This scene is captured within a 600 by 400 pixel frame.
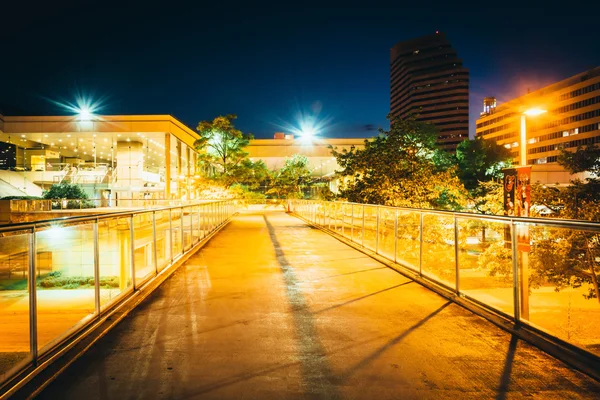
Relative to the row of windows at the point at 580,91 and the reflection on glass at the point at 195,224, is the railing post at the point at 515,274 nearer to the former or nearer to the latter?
the reflection on glass at the point at 195,224

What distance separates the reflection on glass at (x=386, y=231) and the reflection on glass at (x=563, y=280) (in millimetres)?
3274

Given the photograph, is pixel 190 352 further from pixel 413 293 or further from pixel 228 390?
pixel 413 293

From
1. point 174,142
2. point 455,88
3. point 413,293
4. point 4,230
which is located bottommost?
point 413,293

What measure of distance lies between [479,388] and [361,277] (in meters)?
4.76

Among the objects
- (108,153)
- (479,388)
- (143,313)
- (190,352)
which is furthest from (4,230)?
(108,153)

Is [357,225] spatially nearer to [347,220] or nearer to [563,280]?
[347,220]

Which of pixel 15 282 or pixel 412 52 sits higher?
pixel 412 52

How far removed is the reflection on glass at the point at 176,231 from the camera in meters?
10.4

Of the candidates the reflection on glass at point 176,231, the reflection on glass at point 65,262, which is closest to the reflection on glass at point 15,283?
A: the reflection on glass at point 65,262

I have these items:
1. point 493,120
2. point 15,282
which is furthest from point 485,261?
point 493,120

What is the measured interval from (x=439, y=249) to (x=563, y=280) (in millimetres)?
1921

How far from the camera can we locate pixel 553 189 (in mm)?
12047

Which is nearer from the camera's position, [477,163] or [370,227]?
[370,227]

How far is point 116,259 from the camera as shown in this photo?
8250 mm
